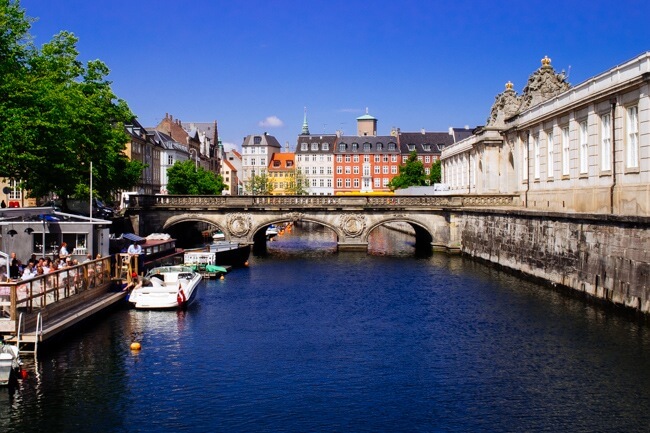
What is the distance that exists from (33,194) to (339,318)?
25.8 metres

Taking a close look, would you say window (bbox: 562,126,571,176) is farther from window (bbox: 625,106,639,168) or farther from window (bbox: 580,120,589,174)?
window (bbox: 625,106,639,168)

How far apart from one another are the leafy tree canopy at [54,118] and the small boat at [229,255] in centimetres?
992

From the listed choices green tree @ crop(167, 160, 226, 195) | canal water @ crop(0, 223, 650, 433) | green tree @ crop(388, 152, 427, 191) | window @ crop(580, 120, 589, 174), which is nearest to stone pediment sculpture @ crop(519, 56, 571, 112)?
window @ crop(580, 120, 589, 174)

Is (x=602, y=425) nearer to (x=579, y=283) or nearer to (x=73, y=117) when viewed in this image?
(x=579, y=283)

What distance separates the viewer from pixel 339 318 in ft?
117

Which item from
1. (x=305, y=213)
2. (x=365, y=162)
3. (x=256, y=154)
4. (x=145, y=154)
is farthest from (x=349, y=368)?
(x=256, y=154)

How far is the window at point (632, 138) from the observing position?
125ft

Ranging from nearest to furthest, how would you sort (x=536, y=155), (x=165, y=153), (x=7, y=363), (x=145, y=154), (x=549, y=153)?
(x=7, y=363), (x=549, y=153), (x=536, y=155), (x=145, y=154), (x=165, y=153)

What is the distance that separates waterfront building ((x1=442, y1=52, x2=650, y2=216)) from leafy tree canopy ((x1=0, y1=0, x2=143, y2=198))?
3148cm

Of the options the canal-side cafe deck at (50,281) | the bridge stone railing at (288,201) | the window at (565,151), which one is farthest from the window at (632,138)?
the bridge stone railing at (288,201)

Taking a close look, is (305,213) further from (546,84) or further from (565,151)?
(565,151)

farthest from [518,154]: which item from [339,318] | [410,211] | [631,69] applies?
[339,318]

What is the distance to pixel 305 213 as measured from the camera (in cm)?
7125

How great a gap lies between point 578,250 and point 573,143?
11.5 m
